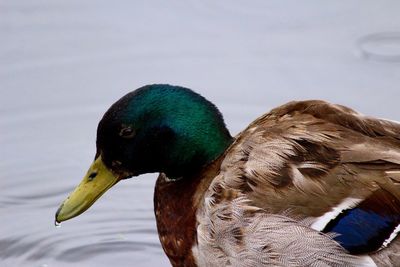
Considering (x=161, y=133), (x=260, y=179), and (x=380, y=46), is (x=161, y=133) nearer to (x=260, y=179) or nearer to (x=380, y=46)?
(x=260, y=179)

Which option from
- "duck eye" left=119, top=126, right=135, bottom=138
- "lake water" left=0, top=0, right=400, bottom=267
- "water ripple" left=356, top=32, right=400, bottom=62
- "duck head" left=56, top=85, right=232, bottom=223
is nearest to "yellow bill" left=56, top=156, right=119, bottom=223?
"duck head" left=56, top=85, right=232, bottom=223

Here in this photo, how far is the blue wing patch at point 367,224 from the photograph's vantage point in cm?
545

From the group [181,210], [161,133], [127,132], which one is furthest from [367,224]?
[127,132]

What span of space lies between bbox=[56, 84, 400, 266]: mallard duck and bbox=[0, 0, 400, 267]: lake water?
3.47 feet

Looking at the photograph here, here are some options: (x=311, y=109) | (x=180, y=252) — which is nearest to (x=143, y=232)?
(x=180, y=252)

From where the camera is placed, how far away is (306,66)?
807cm

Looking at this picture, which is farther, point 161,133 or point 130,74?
point 130,74

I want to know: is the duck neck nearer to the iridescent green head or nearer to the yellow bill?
the iridescent green head

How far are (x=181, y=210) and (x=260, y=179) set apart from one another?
532 millimetres

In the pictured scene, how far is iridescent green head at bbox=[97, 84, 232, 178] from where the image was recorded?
5789 millimetres

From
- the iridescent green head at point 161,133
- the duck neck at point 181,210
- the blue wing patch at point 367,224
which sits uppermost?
the iridescent green head at point 161,133

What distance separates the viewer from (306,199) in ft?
18.0

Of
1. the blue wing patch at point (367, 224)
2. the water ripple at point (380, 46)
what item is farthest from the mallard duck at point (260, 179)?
the water ripple at point (380, 46)

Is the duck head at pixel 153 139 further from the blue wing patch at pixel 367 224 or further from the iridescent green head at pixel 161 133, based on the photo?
the blue wing patch at pixel 367 224
